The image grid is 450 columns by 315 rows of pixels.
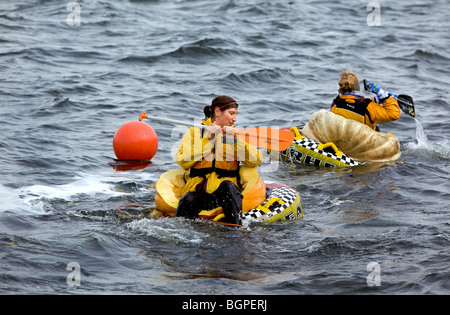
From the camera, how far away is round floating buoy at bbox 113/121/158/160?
10062 mm

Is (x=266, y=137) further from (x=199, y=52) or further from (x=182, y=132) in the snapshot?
(x=199, y=52)

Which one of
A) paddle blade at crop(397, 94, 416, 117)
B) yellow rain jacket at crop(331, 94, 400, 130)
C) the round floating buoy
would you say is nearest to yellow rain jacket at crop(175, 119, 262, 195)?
the round floating buoy

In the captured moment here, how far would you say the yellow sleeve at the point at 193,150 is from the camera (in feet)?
22.3

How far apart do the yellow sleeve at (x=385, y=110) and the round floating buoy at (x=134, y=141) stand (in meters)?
3.71

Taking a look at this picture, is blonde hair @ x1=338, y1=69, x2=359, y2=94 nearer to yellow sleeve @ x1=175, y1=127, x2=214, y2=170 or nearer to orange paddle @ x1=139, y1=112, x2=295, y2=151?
orange paddle @ x1=139, y1=112, x2=295, y2=151

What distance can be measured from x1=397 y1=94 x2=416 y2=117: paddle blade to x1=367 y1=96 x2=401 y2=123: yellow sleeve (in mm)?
274

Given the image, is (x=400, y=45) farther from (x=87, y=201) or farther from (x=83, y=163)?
(x=87, y=201)

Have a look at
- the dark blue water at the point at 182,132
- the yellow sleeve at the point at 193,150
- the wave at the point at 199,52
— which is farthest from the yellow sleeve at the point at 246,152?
the wave at the point at 199,52

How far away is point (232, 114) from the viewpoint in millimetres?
6793

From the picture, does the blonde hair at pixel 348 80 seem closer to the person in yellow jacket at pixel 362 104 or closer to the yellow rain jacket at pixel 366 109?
the person in yellow jacket at pixel 362 104

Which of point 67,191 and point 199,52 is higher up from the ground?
point 199,52

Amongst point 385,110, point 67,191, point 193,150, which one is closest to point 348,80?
point 385,110

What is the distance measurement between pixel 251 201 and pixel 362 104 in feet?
12.9

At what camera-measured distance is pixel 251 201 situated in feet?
23.5
